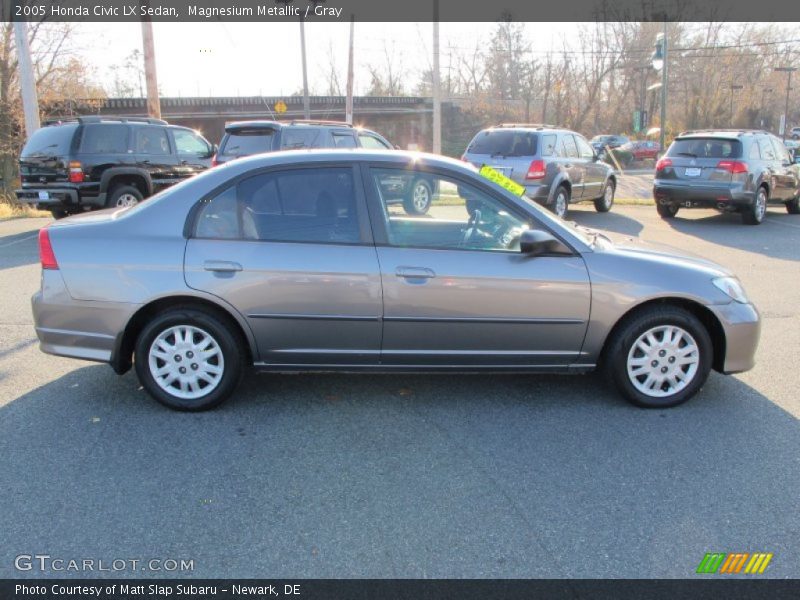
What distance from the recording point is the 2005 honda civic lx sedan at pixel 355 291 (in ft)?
13.4

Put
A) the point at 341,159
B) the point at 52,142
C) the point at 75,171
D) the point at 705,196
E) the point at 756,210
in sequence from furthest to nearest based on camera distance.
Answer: the point at 756,210, the point at 705,196, the point at 52,142, the point at 75,171, the point at 341,159

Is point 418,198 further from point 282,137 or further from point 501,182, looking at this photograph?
point 282,137

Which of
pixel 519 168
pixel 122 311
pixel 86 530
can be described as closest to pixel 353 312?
pixel 122 311

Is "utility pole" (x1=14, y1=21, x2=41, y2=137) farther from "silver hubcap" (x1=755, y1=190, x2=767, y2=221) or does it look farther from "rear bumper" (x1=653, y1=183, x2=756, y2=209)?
Result: "silver hubcap" (x1=755, y1=190, x2=767, y2=221)

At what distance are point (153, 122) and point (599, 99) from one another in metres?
56.0

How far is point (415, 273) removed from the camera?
4.07 meters

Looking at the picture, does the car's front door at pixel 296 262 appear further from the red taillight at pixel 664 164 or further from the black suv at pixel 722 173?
the red taillight at pixel 664 164

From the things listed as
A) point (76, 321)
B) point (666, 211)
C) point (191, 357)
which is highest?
point (76, 321)

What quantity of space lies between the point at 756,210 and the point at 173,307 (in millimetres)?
12160

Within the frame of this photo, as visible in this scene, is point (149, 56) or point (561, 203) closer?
point (561, 203)

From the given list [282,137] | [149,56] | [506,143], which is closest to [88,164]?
[282,137]

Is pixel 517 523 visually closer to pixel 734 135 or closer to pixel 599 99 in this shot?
pixel 734 135

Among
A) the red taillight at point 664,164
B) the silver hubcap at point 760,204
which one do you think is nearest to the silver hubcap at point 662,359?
the red taillight at point 664,164

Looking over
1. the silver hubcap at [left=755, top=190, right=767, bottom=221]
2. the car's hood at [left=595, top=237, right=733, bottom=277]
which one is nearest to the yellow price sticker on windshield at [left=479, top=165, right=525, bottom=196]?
the car's hood at [left=595, top=237, right=733, bottom=277]
